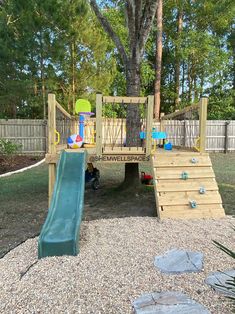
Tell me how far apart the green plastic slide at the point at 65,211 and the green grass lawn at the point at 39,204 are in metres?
0.53

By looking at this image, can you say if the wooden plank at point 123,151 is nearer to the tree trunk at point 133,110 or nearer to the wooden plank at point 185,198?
the wooden plank at point 185,198

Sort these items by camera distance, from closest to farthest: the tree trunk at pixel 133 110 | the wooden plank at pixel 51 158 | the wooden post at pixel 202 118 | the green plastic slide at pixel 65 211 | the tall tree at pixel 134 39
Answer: the green plastic slide at pixel 65 211, the wooden plank at pixel 51 158, the wooden post at pixel 202 118, the tall tree at pixel 134 39, the tree trunk at pixel 133 110

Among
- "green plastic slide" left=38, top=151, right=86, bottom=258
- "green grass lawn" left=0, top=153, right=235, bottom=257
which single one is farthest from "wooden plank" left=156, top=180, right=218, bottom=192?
"green plastic slide" left=38, top=151, right=86, bottom=258

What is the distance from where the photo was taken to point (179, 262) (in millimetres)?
3125

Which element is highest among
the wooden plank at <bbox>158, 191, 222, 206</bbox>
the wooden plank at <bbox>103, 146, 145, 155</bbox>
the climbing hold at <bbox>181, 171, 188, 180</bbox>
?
the wooden plank at <bbox>103, 146, 145, 155</bbox>

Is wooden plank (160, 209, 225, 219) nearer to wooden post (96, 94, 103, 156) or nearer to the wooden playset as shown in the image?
the wooden playset

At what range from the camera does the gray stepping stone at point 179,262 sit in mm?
2979

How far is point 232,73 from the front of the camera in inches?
989

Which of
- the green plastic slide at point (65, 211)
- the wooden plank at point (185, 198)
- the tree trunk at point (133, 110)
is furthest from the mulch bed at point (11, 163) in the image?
the wooden plank at point (185, 198)

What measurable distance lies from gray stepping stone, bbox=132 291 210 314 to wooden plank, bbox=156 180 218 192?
8.00 feet

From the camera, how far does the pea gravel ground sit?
245 cm

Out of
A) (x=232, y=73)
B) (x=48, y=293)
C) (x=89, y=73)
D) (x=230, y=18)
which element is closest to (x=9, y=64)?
(x=89, y=73)

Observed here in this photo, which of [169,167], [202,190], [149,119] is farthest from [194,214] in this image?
[149,119]

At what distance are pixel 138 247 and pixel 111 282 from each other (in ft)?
2.84
